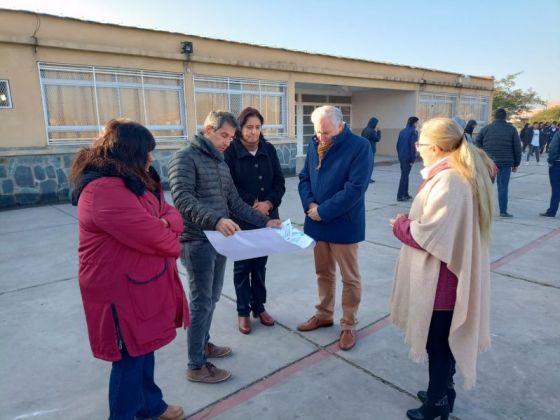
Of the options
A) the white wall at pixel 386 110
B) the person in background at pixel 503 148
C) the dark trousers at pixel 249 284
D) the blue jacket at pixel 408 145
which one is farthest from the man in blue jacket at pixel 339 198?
the white wall at pixel 386 110

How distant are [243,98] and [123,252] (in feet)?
33.8

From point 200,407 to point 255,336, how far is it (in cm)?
89

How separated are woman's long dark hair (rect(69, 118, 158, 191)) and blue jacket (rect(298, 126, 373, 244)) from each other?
1507mm

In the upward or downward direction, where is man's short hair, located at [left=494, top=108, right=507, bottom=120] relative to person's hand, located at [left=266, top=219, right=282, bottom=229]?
upward

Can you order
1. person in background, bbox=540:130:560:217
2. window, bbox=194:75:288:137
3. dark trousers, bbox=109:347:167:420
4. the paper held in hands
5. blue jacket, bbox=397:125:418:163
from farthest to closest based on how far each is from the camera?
window, bbox=194:75:288:137, blue jacket, bbox=397:125:418:163, person in background, bbox=540:130:560:217, the paper held in hands, dark trousers, bbox=109:347:167:420

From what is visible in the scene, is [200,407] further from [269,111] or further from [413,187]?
[269,111]

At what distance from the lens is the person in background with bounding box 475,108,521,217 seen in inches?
275

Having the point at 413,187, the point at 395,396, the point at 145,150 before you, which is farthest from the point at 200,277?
the point at 413,187

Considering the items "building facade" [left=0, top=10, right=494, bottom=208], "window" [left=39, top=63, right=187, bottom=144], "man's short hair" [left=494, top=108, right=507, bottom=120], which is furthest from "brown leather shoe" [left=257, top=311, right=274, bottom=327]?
"window" [left=39, top=63, right=187, bottom=144]

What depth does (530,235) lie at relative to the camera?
234 inches

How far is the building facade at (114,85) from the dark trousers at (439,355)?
8605 mm

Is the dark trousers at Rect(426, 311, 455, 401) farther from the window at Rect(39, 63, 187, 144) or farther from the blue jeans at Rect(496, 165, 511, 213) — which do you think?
the window at Rect(39, 63, 187, 144)

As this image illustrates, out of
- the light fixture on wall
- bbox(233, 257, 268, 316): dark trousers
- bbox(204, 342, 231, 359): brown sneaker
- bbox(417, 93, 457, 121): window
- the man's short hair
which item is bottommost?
bbox(204, 342, 231, 359): brown sneaker

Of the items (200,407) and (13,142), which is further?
(13,142)
